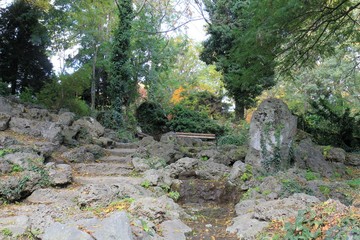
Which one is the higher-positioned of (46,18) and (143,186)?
(46,18)

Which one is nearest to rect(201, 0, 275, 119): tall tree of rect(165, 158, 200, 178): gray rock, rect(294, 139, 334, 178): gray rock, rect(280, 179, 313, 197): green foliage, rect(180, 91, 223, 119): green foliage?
rect(180, 91, 223, 119): green foliage

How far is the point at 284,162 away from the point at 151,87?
406 inches

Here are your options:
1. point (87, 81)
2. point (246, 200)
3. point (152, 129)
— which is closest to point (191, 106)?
point (152, 129)

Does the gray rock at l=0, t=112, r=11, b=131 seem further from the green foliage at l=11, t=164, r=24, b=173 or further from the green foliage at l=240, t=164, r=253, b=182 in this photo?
the green foliage at l=240, t=164, r=253, b=182

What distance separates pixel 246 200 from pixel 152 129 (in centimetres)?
979

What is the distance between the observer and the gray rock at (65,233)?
11.1ft

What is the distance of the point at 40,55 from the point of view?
47.4 ft

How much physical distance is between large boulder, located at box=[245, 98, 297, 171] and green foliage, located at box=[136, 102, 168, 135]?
25.8 feet

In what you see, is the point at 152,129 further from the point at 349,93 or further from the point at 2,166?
the point at 349,93

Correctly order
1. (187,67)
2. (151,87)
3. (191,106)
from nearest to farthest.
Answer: (151,87) < (191,106) < (187,67)

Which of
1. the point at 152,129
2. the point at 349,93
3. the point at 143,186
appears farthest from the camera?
the point at 349,93

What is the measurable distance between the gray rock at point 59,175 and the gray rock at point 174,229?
252 cm

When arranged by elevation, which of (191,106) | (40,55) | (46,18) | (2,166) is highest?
(46,18)

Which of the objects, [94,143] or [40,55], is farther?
[40,55]
